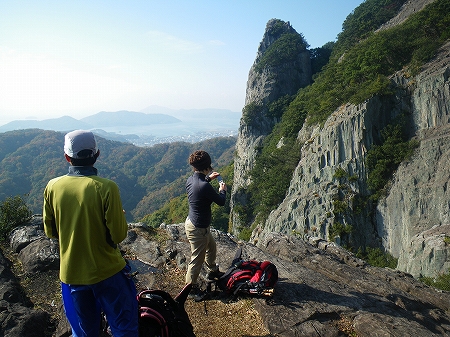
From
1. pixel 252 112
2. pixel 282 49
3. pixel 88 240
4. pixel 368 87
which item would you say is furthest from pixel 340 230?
pixel 282 49

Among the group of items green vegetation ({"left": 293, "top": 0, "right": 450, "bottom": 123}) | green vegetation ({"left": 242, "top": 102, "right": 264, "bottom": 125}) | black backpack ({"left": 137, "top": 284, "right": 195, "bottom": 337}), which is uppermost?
green vegetation ({"left": 293, "top": 0, "right": 450, "bottom": 123})

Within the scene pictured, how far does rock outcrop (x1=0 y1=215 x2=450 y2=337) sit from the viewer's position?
4.36 metres

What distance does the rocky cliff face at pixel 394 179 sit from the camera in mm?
19750

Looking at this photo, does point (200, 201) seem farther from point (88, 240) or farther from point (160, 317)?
point (88, 240)

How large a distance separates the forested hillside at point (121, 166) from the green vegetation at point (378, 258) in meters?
49.6

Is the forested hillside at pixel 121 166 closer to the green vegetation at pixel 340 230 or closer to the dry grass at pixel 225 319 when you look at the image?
the green vegetation at pixel 340 230

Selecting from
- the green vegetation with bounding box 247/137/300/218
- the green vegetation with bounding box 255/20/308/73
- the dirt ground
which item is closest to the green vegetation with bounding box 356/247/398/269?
the green vegetation with bounding box 247/137/300/218

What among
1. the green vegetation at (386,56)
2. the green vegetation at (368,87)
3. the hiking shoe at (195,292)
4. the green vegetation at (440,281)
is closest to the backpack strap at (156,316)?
the hiking shoe at (195,292)

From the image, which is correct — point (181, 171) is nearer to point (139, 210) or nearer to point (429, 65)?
point (139, 210)

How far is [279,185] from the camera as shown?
119ft

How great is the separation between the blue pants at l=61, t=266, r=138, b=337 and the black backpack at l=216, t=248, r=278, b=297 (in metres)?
2.57

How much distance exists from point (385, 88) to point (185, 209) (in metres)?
36.3

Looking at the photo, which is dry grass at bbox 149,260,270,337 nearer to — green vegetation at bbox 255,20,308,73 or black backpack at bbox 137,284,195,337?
black backpack at bbox 137,284,195,337

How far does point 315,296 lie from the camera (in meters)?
5.35
